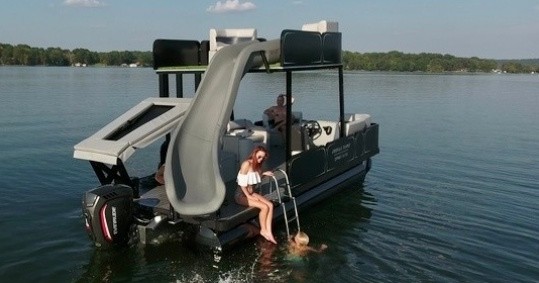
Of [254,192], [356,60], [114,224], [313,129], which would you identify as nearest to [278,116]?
[313,129]

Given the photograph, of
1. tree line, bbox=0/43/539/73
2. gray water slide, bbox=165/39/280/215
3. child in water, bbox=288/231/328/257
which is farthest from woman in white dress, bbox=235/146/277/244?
tree line, bbox=0/43/539/73

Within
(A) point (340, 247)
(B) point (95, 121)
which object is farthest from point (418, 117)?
(A) point (340, 247)

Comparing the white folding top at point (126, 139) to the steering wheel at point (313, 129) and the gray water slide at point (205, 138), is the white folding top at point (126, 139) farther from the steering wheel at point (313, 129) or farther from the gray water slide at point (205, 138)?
the steering wheel at point (313, 129)

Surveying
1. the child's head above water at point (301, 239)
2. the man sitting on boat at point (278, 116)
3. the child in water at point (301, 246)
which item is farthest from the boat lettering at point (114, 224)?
the man sitting on boat at point (278, 116)

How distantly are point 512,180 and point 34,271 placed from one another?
11.5 meters

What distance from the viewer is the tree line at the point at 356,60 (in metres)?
116

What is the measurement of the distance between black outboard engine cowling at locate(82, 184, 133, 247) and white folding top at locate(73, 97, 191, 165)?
0.45 metres

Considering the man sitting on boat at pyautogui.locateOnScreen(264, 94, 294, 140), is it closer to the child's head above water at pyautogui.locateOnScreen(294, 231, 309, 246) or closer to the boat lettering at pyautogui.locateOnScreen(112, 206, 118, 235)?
the child's head above water at pyautogui.locateOnScreen(294, 231, 309, 246)

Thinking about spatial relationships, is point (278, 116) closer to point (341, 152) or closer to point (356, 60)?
point (341, 152)

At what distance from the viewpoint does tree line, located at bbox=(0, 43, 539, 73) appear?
116 metres

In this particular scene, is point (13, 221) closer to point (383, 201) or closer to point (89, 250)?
point (89, 250)

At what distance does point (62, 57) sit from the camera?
130 metres

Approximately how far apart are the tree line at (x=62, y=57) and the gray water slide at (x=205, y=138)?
10520 cm

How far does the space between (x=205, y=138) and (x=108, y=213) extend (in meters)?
1.77
